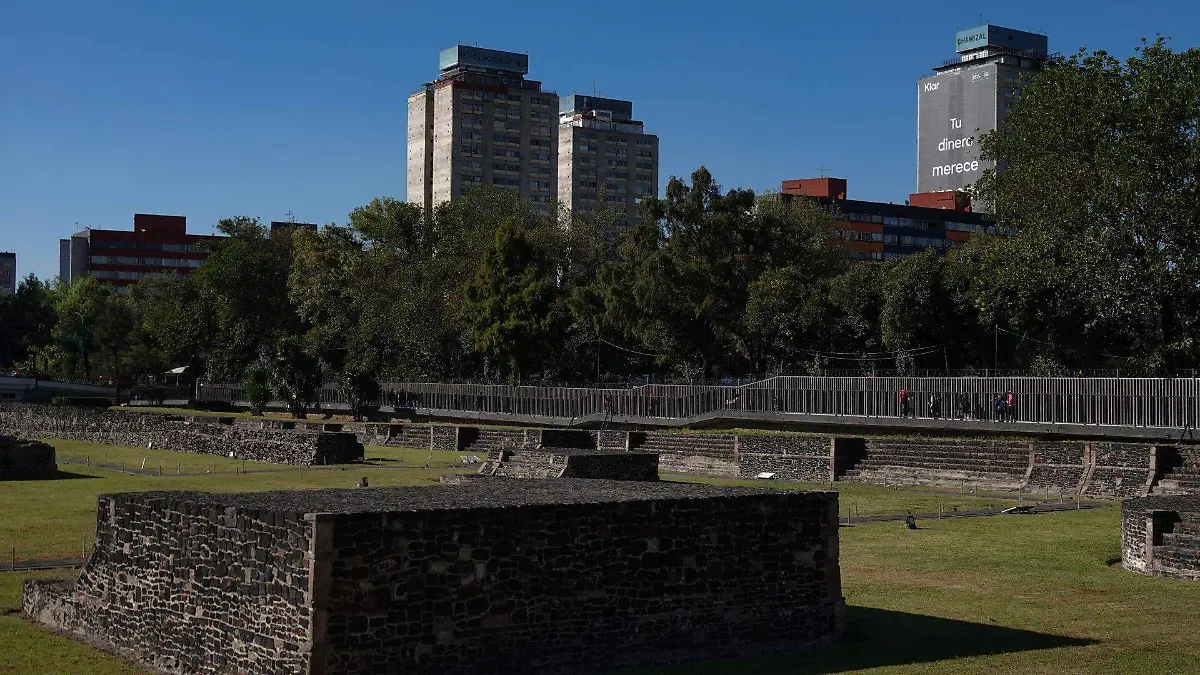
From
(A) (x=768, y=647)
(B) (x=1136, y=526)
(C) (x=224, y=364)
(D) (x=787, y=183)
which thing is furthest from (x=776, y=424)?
(D) (x=787, y=183)

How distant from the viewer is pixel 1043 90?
142 feet

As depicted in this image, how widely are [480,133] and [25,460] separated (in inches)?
5011

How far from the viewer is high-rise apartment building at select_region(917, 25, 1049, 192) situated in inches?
6220

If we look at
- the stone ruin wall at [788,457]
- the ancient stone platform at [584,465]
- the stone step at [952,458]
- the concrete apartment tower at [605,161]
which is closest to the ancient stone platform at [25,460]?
the ancient stone platform at [584,465]

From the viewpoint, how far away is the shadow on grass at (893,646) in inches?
569

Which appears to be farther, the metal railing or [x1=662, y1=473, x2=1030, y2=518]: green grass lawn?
the metal railing

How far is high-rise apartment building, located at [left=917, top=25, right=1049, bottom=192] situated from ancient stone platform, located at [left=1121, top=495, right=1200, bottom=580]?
14095 centimetres

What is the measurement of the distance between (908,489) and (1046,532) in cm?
1001

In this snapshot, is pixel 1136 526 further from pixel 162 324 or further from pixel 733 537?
pixel 162 324

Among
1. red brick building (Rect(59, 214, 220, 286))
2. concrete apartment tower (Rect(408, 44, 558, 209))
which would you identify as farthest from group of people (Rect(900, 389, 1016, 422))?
red brick building (Rect(59, 214, 220, 286))

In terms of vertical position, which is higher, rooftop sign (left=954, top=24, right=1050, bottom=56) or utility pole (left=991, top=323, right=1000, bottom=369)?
rooftop sign (left=954, top=24, right=1050, bottom=56)

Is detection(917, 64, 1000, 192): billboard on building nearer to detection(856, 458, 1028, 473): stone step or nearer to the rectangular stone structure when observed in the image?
detection(856, 458, 1028, 473): stone step

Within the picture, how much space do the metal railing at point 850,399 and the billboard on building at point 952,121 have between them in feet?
355

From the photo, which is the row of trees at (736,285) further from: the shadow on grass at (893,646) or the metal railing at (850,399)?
the shadow on grass at (893,646)
